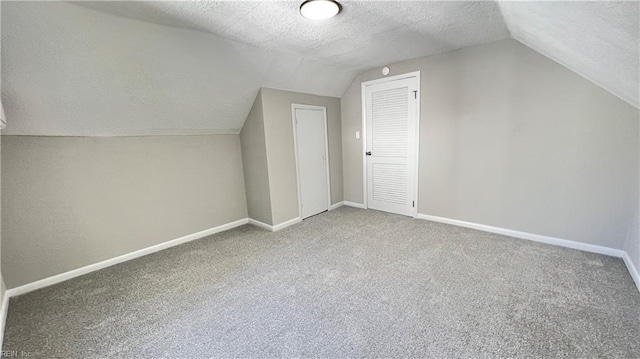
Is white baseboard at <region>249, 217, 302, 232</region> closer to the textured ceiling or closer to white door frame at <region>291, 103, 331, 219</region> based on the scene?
white door frame at <region>291, 103, 331, 219</region>

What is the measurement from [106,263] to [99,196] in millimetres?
695

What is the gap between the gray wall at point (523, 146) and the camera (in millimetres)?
2453

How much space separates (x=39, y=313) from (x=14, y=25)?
79.3 inches

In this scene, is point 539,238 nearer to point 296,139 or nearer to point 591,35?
point 591,35

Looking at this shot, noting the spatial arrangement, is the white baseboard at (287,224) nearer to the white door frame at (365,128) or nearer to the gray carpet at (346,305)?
the gray carpet at (346,305)

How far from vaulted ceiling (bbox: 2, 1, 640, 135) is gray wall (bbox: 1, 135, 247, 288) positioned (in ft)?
0.68

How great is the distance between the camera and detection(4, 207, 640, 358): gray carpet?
1.60 meters

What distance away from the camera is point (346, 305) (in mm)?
1973

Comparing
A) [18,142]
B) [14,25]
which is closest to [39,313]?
[18,142]

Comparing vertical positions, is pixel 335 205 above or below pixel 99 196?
below

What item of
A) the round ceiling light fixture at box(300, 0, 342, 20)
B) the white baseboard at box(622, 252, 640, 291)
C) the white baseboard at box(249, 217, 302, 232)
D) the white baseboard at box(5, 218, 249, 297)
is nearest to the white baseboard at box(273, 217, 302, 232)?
the white baseboard at box(249, 217, 302, 232)

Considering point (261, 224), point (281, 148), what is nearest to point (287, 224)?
point (261, 224)

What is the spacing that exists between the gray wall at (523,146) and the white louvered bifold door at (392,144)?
154mm

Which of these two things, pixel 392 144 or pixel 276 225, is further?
pixel 392 144
